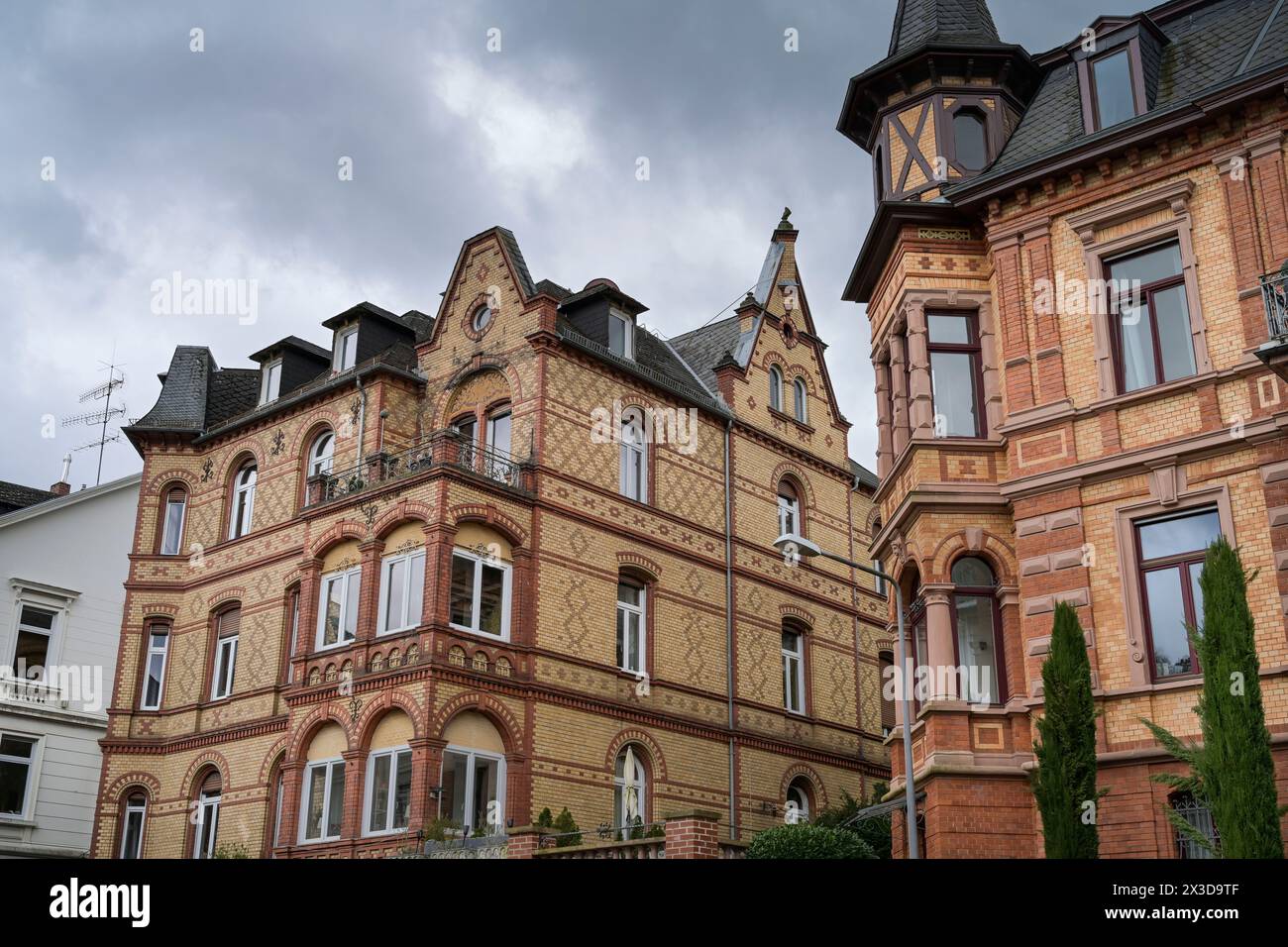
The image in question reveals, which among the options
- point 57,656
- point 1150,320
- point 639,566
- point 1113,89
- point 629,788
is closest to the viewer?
point 1150,320

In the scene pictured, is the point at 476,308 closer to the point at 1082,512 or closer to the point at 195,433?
the point at 195,433

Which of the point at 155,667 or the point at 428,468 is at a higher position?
the point at 428,468

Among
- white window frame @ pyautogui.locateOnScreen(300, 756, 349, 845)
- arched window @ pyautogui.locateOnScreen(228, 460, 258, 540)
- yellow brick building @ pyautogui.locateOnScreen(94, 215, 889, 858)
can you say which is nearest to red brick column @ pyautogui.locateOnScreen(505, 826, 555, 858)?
yellow brick building @ pyautogui.locateOnScreen(94, 215, 889, 858)

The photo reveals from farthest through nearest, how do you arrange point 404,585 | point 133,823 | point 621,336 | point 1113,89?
point 133,823 → point 621,336 → point 404,585 → point 1113,89

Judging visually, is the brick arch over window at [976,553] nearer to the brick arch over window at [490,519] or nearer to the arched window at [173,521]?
the brick arch over window at [490,519]

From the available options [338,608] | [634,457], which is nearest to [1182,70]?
[634,457]

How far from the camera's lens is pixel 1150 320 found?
17.8 m

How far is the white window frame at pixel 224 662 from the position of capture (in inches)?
1215

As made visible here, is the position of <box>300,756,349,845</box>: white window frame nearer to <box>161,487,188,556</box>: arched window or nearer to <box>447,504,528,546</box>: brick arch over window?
<box>447,504,528,546</box>: brick arch over window

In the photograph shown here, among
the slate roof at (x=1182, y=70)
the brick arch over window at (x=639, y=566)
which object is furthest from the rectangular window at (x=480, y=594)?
the slate roof at (x=1182, y=70)

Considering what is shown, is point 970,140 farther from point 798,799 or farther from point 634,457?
point 798,799

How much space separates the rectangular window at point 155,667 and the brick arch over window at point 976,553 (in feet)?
69.2

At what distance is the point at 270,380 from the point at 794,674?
14831mm
